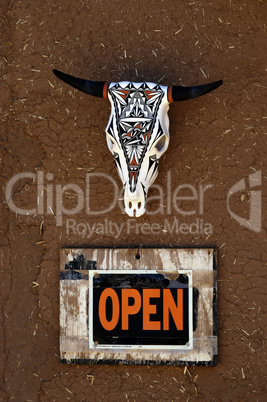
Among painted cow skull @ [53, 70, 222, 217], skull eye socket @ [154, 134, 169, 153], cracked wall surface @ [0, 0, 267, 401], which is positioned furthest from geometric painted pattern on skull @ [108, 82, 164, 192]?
cracked wall surface @ [0, 0, 267, 401]

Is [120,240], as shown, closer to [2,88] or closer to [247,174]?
[247,174]

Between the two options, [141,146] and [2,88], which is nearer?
[141,146]

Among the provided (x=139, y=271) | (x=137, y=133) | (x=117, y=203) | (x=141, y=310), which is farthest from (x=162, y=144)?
(x=141, y=310)

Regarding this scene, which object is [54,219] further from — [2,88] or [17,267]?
[2,88]

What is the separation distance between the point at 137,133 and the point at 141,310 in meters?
1.20

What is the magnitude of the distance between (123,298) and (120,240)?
15.7 inches

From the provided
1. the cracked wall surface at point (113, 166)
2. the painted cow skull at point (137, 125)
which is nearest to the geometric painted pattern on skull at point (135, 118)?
the painted cow skull at point (137, 125)

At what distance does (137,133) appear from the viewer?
10.2 feet

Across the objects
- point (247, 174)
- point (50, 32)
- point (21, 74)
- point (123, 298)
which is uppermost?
point (50, 32)

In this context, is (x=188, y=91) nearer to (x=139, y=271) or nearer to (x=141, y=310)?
(x=139, y=271)

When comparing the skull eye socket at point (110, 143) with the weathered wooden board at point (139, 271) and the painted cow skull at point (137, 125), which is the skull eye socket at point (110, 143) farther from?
the weathered wooden board at point (139, 271)

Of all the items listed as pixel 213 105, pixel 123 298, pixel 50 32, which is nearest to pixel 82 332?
pixel 123 298

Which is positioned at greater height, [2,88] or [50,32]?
[50,32]

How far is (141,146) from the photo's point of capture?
3.11m
